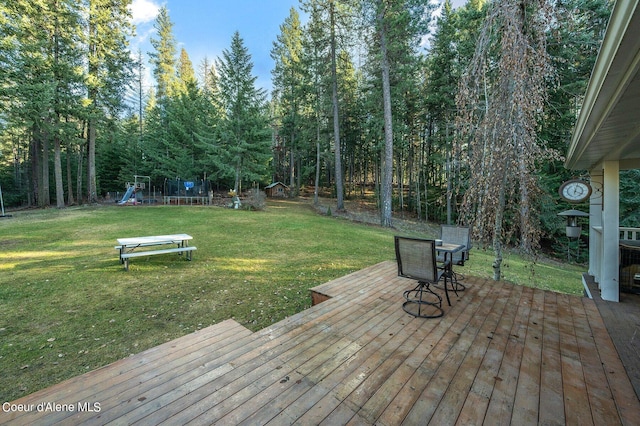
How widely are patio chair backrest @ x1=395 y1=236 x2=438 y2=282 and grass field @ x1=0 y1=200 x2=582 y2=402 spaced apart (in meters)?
1.66

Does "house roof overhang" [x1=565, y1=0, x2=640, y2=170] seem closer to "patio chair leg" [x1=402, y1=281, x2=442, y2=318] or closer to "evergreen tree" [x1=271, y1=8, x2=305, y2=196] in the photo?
"patio chair leg" [x1=402, y1=281, x2=442, y2=318]

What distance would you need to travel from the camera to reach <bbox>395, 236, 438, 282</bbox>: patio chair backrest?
3055mm

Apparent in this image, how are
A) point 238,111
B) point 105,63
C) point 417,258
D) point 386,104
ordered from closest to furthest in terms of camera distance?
1. point 417,258
2. point 386,104
3. point 105,63
4. point 238,111

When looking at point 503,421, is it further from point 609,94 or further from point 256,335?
point 609,94

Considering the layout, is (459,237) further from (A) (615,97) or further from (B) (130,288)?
Result: (B) (130,288)

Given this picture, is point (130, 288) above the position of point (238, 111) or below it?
below

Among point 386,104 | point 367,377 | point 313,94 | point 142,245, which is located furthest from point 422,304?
point 313,94

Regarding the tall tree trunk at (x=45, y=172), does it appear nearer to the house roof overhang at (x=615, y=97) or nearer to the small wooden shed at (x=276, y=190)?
the small wooden shed at (x=276, y=190)

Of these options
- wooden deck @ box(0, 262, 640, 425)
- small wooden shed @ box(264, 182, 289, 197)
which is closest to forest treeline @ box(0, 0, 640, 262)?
wooden deck @ box(0, 262, 640, 425)

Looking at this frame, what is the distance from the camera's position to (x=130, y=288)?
4.46 m

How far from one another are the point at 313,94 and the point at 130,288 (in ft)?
65.9

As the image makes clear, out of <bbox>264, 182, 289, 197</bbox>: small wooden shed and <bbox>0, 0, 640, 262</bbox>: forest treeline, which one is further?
<bbox>264, 182, 289, 197</bbox>: small wooden shed

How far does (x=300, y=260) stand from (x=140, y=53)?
31104 mm

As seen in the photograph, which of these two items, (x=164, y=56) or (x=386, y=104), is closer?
(x=386, y=104)
